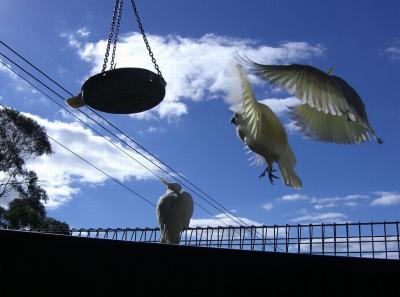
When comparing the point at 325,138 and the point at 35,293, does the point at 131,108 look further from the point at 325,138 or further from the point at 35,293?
the point at 35,293

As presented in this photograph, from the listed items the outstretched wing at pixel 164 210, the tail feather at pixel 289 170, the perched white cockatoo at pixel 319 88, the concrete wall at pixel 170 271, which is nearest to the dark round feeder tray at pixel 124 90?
the perched white cockatoo at pixel 319 88

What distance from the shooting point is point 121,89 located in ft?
15.7

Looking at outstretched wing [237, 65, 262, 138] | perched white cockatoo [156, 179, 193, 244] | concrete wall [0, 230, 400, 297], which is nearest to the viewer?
concrete wall [0, 230, 400, 297]

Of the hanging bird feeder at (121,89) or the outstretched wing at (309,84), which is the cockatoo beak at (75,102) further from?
the outstretched wing at (309,84)

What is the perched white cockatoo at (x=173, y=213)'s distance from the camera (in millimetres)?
6211

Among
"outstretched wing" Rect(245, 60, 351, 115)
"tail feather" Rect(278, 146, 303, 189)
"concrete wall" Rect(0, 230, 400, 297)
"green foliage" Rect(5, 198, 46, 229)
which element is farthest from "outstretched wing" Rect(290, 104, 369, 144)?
"green foliage" Rect(5, 198, 46, 229)

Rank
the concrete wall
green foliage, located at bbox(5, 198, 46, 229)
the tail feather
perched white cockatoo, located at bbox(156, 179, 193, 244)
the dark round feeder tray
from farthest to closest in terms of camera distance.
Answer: green foliage, located at bbox(5, 198, 46, 229), perched white cockatoo, located at bbox(156, 179, 193, 244), the dark round feeder tray, the tail feather, the concrete wall

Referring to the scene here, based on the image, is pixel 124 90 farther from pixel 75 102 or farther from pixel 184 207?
pixel 184 207

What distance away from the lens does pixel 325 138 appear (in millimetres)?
4617

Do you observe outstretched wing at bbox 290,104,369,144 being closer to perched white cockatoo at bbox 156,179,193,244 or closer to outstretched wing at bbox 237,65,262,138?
outstretched wing at bbox 237,65,262,138

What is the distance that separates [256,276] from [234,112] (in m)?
2.70

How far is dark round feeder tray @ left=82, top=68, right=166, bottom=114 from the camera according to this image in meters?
4.56

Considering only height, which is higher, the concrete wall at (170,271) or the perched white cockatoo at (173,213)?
the perched white cockatoo at (173,213)

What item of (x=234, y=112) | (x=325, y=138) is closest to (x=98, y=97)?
(x=234, y=112)
